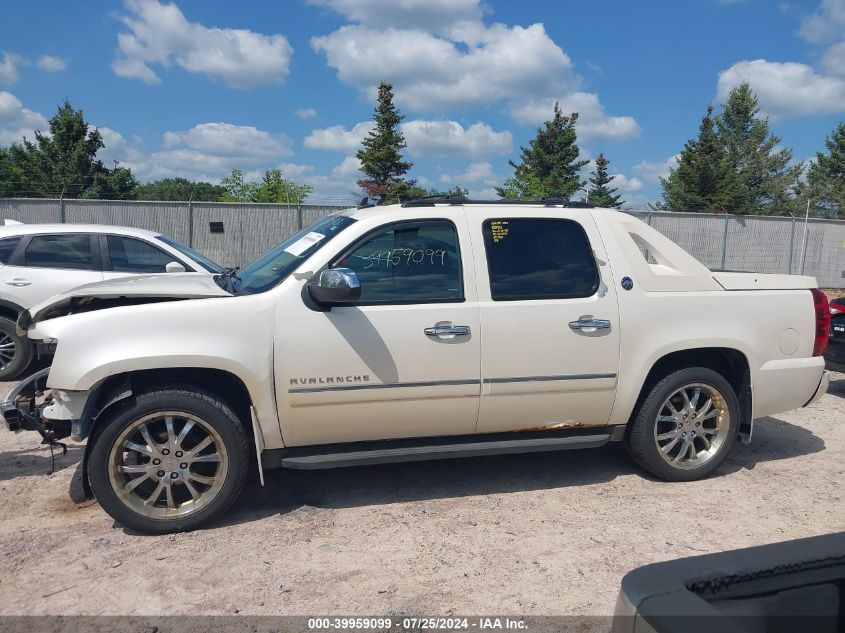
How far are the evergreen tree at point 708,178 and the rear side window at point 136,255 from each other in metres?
37.9

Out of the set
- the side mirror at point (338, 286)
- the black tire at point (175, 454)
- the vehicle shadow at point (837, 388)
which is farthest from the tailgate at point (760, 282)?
the black tire at point (175, 454)

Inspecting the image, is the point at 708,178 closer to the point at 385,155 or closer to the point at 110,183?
the point at 385,155

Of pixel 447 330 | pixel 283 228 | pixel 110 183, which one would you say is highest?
pixel 110 183

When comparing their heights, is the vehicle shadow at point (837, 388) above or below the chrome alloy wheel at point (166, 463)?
below

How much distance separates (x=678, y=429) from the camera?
15.0 feet

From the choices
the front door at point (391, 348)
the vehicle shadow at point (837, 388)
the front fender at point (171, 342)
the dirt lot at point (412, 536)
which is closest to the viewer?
the dirt lot at point (412, 536)

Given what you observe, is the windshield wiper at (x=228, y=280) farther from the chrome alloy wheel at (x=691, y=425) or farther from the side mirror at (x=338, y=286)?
the chrome alloy wheel at (x=691, y=425)

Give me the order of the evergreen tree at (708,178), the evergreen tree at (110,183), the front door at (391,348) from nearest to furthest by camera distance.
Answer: the front door at (391,348) < the evergreen tree at (110,183) < the evergreen tree at (708,178)

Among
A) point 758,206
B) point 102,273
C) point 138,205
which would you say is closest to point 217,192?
point 138,205

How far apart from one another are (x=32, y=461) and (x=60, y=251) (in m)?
3.50

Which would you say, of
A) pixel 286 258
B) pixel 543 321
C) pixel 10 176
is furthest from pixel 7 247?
pixel 10 176

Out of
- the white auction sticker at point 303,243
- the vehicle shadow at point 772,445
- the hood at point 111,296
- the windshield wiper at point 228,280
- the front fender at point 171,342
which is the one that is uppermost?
the white auction sticker at point 303,243

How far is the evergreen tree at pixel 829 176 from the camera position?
5000 centimetres

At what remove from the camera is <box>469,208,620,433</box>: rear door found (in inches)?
163
